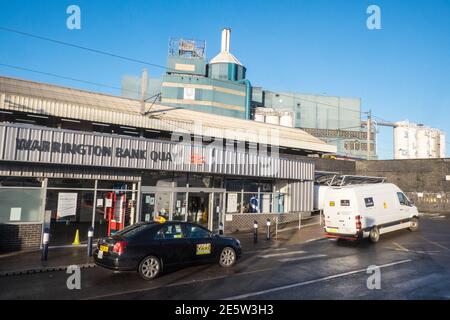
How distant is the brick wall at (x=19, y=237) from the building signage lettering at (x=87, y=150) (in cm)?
298

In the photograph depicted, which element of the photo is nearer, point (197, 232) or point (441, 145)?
point (197, 232)

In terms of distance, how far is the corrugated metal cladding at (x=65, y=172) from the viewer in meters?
13.1

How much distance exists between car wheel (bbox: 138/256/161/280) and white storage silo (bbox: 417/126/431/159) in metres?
106

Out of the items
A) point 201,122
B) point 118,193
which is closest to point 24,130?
point 118,193

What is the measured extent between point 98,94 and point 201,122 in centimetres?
754

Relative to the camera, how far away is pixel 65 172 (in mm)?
14195

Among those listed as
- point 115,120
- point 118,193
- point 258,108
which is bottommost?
point 118,193

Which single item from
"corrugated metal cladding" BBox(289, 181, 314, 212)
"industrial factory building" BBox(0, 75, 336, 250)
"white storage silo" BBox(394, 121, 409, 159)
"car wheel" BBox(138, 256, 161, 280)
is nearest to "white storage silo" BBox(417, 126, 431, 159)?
"white storage silo" BBox(394, 121, 409, 159)

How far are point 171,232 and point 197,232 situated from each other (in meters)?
0.90
